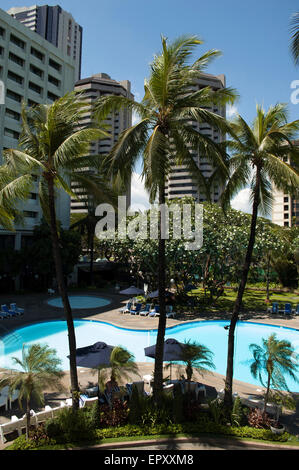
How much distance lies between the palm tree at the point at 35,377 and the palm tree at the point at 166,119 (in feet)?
10.8

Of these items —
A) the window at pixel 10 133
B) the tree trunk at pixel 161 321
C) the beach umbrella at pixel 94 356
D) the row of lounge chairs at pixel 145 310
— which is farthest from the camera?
the window at pixel 10 133

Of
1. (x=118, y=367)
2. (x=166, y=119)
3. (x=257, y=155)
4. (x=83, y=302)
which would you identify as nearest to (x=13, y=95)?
(x=83, y=302)

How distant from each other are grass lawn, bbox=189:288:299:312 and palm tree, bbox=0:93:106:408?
1939cm

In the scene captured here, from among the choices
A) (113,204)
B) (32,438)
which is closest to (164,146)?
(113,204)

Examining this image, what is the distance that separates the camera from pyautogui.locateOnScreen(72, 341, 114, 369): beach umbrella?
36.2ft

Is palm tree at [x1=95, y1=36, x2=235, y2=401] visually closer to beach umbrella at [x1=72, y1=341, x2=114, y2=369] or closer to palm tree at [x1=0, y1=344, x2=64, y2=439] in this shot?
beach umbrella at [x1=72, y1=341, x2=114, y2=369]

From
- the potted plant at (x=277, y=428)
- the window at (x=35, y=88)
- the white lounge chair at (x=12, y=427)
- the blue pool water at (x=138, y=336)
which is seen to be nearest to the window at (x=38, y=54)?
the window at (x=35, y=88)

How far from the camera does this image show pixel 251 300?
32125 mm

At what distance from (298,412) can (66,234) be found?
2838 cm

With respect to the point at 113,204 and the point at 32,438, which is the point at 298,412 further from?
→ the point at 113,204

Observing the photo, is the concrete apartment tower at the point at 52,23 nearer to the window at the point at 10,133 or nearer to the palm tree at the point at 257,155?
the window at the point at 10,133

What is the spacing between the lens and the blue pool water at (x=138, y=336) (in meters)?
19.3

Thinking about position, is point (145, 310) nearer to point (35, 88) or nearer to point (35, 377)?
point (35, 377)
